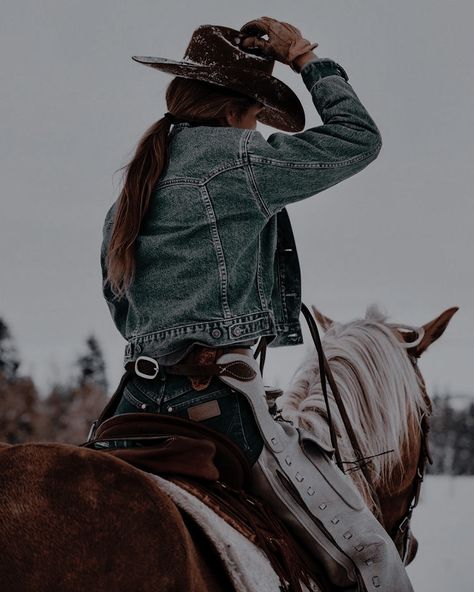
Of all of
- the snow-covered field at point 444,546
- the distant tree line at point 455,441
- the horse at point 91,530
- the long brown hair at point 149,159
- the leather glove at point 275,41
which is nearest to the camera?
the horse at point 91,530

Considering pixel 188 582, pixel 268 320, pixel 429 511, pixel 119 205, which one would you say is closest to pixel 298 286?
pixel 268 320

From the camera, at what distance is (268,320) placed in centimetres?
278

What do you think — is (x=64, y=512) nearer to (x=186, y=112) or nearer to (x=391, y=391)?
(x=186, y=112)

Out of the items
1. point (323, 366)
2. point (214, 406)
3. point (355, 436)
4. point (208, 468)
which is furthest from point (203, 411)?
point (355, 436)

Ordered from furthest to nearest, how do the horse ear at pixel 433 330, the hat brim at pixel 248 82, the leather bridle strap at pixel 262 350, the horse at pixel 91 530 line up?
the horse ear at pixel 433 330
the leather bridle strap at pixel 262 350
the hat brim at pixel 248 82
the horse at pixel 91 530

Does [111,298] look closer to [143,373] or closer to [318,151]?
[143,373]

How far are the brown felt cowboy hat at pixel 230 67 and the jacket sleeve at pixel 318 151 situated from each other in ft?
0.53

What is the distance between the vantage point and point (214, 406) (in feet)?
8.59

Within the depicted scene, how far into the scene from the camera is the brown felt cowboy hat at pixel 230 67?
2885 millimetres

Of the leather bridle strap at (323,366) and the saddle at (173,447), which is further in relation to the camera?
the leather bridle strap at (323,366)

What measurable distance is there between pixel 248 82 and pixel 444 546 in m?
11.5

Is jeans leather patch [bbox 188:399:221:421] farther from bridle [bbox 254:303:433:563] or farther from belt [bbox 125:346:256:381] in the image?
bridle [bbox 254:303:433:563]

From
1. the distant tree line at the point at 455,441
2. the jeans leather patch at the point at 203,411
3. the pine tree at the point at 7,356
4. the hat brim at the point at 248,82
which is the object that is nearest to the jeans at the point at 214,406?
the jeans leather patch at the point at 203,411

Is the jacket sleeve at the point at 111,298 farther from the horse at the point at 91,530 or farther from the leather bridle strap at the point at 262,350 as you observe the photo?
the horse at the point at 91,530
